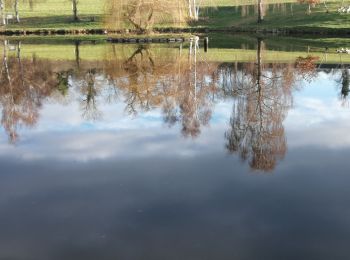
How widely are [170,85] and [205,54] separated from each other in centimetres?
1706

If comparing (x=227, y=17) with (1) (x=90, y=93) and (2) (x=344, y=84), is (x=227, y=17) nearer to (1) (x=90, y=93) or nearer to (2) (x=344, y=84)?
(2) (x=344, y=84)

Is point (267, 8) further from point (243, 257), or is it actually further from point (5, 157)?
point (243, 257)

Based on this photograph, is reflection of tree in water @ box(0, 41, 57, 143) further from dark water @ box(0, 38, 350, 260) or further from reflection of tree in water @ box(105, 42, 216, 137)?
reflection of tree in water @ box(105, 42, 216, 137)

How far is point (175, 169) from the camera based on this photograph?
48.6ft

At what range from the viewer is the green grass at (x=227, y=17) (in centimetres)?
7020

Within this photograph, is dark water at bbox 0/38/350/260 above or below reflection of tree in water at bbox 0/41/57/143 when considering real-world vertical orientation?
below

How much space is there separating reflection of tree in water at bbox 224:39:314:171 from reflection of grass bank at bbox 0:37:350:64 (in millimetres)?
4757

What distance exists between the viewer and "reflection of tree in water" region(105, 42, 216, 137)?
2220 centimetres

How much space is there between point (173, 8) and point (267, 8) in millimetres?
32800

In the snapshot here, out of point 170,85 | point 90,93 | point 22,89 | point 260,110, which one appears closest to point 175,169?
point 260,110

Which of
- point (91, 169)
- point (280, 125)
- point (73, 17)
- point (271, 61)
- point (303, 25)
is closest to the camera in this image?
point (91, 169)

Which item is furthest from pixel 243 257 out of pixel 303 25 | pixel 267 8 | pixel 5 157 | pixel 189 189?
pixel 267 8

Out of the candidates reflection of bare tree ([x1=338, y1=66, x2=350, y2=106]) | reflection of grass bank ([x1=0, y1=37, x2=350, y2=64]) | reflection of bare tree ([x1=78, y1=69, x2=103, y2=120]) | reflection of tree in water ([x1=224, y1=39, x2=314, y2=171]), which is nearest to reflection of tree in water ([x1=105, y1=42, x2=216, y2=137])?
reflection of bare tree ([x1=78, y1=69, x2=103, y2=120])

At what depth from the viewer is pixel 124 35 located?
60812 mm
